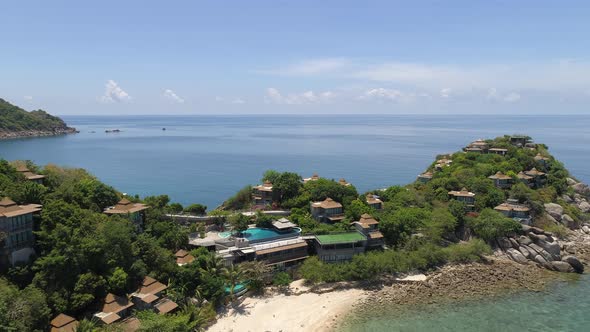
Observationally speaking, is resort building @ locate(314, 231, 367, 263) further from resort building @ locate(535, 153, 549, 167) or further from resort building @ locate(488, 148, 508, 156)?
resort building @ locate(488, 148, 508, 156)

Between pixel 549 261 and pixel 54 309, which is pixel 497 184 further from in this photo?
pixel 54 309

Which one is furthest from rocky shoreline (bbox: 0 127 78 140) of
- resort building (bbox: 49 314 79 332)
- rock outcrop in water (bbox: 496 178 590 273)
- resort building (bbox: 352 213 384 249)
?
rock outcrop in water (bbox: 496 178 590 273)

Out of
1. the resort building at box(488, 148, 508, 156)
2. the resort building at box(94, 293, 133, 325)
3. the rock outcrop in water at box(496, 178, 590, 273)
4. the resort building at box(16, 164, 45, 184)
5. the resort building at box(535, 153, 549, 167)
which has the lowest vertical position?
the rock outcrop in water at box(496, 178, 590, 273)

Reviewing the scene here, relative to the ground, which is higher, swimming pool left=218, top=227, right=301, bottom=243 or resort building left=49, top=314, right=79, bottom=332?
swimming pool left=218, top=227, right=301, bottom=243

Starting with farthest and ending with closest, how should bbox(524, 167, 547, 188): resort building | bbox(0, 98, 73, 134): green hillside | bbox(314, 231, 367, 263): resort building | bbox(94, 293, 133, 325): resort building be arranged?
bbox(0, 98, 73, 134): green hillside
bbox(524, 167, 547, 188): resort building
bbox(314, 231, 367, 263): resort building
bbox(94, 293, 133, 325): resort building

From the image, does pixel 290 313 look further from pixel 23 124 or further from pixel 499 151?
pixel 23 124

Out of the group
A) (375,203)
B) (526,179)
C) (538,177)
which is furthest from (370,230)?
(538,177)

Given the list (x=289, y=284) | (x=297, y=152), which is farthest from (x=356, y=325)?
(x=297, y=152)
